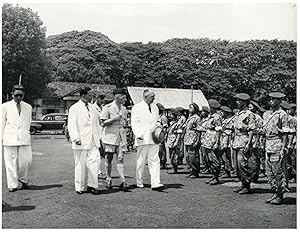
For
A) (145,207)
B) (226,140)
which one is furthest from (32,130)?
(145,207)

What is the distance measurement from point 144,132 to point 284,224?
3.08 metres

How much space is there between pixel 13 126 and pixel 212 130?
12.9ft

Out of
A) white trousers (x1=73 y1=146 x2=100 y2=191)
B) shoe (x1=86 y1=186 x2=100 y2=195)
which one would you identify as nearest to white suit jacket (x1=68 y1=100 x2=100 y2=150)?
white trousers (x1=73 y1=146 x2=100 y2=191)

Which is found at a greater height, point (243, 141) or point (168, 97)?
point (168, 97)

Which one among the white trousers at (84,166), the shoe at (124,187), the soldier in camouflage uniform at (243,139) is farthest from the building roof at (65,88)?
the soldier in camouflage uniform at (243,139)

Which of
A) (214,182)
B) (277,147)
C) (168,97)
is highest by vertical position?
(168,97)

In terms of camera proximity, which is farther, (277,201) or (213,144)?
(213,144)

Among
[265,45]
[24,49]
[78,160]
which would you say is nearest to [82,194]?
[78,160]

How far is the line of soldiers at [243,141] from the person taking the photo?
6.48 meters

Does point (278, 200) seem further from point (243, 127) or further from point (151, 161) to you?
point (151, 161)

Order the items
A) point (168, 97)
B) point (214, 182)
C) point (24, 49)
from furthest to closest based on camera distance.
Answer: point (168, 97)
point (24, 49)
point (214, 182)

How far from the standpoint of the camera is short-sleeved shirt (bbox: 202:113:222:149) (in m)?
8.51

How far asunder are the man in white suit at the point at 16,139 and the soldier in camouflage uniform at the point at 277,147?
166 inches

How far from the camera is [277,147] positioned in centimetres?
644
